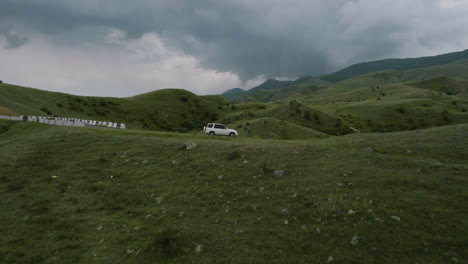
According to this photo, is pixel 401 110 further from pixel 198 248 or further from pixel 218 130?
pixel 198 248

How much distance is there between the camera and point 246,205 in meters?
10.9

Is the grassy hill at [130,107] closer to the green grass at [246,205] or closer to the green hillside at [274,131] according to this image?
the green hillside at [274,131]

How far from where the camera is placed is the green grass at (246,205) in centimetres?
789

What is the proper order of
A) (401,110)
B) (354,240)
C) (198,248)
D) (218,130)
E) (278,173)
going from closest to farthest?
(354,240)
(198,248)
(278,173)
(218,130)
(401,110)

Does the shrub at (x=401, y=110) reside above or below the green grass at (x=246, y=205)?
above

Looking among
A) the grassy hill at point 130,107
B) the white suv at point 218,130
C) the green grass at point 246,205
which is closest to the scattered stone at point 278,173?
the green grass at point 246,205

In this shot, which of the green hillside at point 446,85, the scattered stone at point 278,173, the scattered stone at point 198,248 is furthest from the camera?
the green hillside at point 446,85

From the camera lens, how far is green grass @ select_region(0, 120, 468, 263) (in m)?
7.89

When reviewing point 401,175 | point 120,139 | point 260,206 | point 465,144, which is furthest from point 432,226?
point 120,139

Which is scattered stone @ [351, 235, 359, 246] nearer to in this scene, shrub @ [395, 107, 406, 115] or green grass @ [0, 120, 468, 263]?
green grass @ [0, 120, 468, 263]

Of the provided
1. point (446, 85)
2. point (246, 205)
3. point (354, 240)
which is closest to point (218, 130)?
point (246, 205)

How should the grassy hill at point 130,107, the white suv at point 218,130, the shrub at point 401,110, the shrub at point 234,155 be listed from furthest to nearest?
the shrub at point 401,110 < the grassy hill at point 130,107 < the white suv at point 218,130 < the shrub at point 234,155

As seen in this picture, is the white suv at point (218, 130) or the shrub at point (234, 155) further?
the white suv at point (218, 130)

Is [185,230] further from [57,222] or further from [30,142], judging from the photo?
[30,142]
